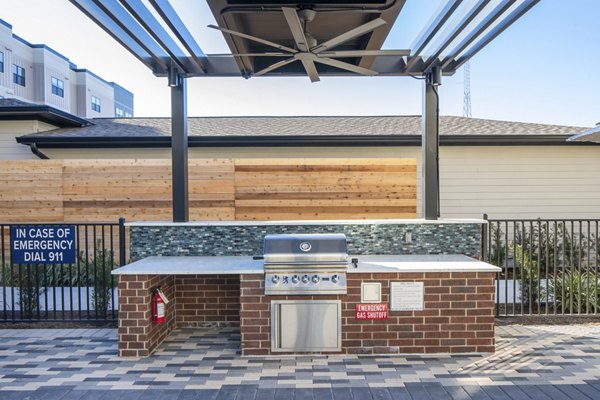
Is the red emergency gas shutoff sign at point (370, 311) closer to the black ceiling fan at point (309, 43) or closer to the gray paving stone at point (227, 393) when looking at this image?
the gray paving stone at point (227, 393)

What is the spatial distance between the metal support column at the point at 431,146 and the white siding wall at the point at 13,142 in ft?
24.3

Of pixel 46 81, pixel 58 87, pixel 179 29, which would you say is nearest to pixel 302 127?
pixel 179 29

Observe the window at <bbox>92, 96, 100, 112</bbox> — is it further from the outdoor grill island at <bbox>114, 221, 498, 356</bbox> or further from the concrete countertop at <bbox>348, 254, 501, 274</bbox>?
the concrete countertop at <bbox>348, 254, 501, 274</bbox>

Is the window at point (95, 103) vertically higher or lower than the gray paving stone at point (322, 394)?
higher

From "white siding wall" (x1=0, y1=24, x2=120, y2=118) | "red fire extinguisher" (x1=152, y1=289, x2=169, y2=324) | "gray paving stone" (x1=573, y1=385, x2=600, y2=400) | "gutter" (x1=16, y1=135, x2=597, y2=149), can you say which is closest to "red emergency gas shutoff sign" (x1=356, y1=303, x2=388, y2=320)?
"gray paving stone" (x1=573, y1=385, x2=600, y2=400)

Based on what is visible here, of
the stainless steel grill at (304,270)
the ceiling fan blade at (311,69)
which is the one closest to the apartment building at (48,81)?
the ceiling fan blade at (311,69)

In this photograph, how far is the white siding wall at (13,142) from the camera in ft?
27.3

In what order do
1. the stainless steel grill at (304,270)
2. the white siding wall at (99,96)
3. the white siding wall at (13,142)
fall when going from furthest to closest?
the white siding wall at (99,96)
the white siding wall at (13,142)
the stainless steel grill at (304,270)

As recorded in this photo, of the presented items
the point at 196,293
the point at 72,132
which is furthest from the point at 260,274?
the point at 72,132

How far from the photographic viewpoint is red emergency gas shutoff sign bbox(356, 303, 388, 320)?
396 cm

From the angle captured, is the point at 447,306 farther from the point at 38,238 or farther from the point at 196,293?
the point at 38,238

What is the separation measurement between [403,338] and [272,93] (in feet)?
21.1

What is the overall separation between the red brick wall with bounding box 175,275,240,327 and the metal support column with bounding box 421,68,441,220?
2.40 meters

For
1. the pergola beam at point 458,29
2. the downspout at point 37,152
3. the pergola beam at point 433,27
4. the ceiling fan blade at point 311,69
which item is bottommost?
the downspout at point 37,152
